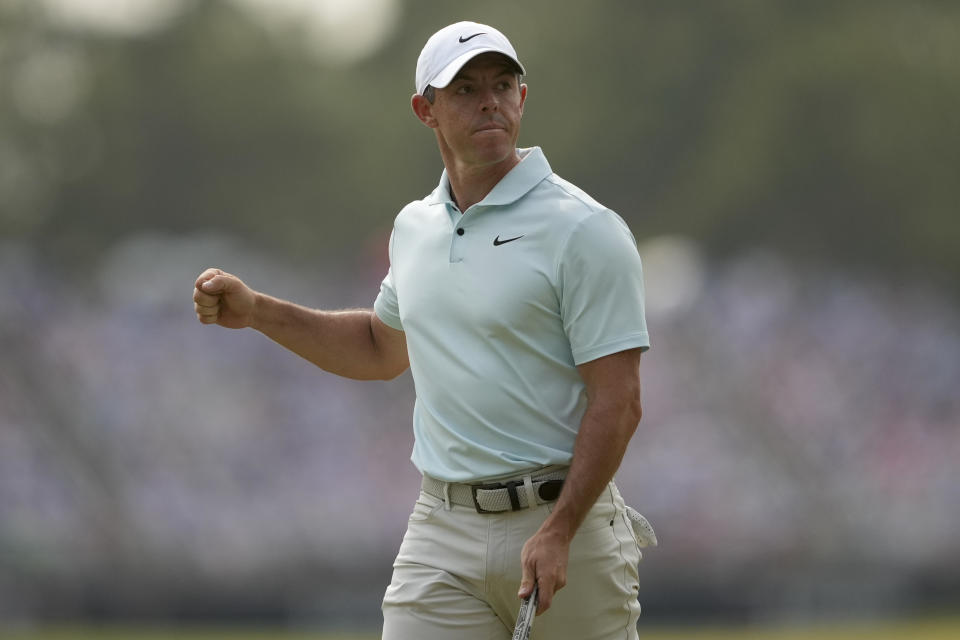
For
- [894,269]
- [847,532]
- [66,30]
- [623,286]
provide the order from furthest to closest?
1. [66,30]
2. [894,269]
3. [847,532]
4. [623,286]

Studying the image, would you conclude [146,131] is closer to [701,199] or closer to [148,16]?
[148,16]

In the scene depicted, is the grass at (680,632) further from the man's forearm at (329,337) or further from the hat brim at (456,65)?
the hat brim at (456,65)

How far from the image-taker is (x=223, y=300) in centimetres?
523

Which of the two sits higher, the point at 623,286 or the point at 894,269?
the point at 894,269

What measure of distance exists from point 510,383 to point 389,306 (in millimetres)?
795

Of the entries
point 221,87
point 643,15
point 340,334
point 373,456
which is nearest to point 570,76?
point 643,15

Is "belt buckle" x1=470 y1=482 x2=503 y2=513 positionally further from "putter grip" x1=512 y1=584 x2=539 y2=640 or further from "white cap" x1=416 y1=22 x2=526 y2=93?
"white cap" x1=416 y1=22 x2=526 y2=93

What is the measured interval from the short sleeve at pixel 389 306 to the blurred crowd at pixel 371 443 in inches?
518

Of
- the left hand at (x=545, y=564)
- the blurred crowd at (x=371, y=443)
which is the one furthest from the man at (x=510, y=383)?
the blurred crowd at (x=371, y=443)

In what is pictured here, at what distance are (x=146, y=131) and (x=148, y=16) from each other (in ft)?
5.35

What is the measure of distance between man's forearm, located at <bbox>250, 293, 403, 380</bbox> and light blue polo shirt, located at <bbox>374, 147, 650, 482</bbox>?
69 centimetres

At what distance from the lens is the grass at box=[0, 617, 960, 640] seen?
634 inches

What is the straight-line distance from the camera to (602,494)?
15.2ft

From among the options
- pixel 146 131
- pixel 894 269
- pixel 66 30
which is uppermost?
pixel 66 30
